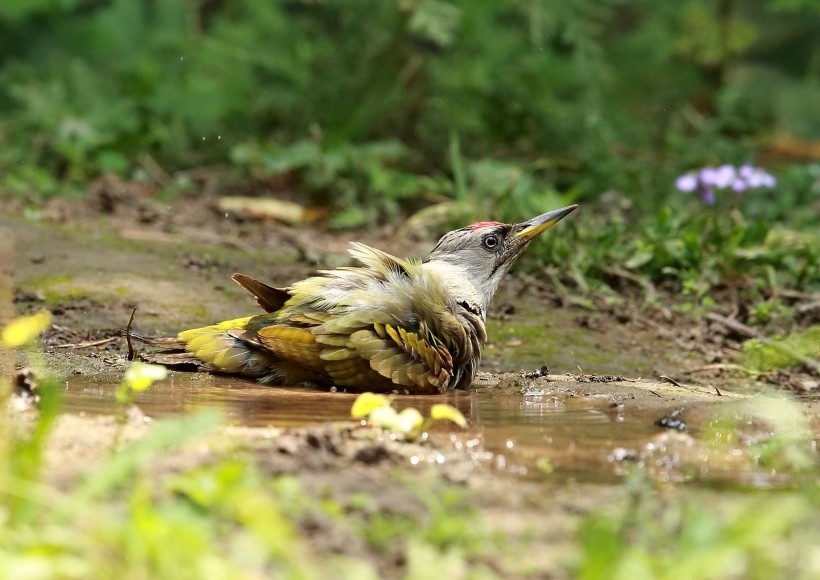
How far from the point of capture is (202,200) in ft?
31.7

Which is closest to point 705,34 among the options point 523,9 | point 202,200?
point 523,9

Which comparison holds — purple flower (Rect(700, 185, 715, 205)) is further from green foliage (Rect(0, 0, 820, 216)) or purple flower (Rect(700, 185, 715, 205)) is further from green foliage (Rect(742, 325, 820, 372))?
green foliage (Rect(742, 325, 820, 372))

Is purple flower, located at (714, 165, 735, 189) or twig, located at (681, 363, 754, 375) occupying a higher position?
purple flower, located at (714, 165, 735, 189)

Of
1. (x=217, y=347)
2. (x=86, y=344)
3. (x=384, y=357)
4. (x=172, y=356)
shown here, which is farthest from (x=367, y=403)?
(x=86, y=344)

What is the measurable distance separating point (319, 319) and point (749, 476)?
1977 mm

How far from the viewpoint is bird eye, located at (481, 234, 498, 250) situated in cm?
594

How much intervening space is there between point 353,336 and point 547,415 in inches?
33.4

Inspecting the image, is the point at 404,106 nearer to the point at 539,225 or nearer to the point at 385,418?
the point at 539,225

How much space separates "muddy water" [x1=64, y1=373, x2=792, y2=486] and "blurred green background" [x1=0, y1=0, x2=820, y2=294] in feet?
12.3

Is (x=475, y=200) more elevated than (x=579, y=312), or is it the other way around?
(x=475, y=200)

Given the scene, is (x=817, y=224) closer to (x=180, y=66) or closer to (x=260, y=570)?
(x=180, y=66)

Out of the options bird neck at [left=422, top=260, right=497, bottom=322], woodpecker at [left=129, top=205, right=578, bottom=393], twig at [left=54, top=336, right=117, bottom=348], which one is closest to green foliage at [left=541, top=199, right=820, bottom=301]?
bird neck at [left=422, top=260, right=497, bottom=322]

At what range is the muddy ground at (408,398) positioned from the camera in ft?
10.3

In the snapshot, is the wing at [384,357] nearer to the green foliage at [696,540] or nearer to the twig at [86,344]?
the twig at [86,344]
